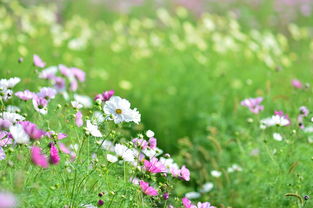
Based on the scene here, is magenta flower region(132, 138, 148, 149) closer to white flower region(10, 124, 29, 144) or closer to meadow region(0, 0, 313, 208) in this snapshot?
meadow region(0, 0, 313, 208)

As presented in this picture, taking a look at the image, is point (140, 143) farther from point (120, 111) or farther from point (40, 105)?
point (40, 105)

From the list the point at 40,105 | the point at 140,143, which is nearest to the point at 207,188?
the point at 140,143

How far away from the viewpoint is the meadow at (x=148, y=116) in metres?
1.69

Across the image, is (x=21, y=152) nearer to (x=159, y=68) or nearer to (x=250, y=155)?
(x=250, y=155)

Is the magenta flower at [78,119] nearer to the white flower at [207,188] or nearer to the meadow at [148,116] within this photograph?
the meadow at [148,116]

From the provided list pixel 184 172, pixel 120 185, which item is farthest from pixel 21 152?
pixel 184 172

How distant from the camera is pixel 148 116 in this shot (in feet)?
12.7

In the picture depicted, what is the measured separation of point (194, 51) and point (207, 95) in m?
1.00

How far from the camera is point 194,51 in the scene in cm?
489

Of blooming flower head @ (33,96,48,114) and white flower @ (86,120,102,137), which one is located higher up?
blooming flower head @ (33,96,48,114)

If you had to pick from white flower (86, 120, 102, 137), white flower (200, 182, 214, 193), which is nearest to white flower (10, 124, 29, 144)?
white flower (86, 120, 102, 137)

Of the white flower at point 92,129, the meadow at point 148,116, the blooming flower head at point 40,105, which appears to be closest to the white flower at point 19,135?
the meadow at point 148,116

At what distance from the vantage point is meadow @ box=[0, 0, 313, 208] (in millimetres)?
1686

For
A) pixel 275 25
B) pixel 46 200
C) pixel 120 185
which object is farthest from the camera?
pixel 275 25
